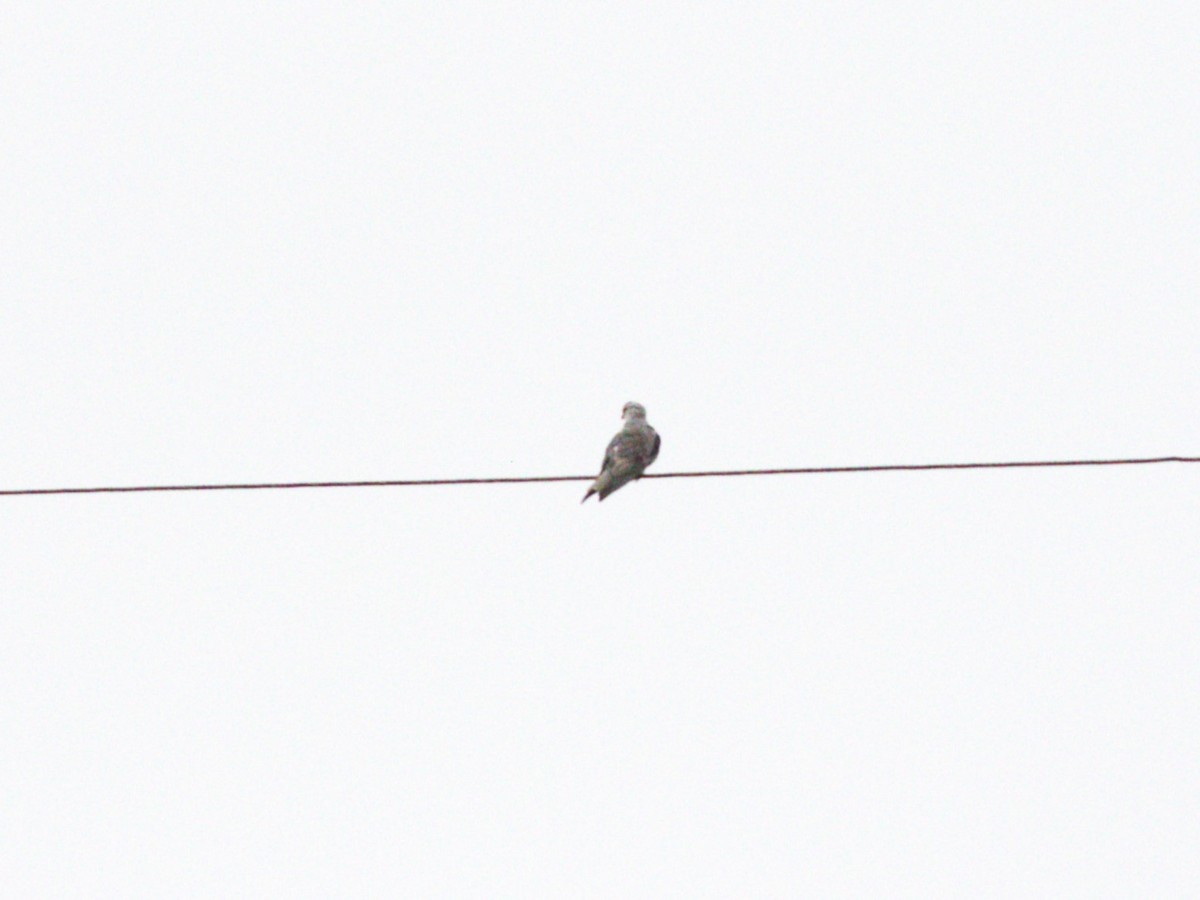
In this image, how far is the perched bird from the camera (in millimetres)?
12164

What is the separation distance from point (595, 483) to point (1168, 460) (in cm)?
422

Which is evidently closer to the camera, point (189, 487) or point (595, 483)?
point (189, 487)

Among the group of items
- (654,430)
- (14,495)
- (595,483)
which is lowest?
(14,495)

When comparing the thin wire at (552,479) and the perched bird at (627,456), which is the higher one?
the perched bird at (627,456)

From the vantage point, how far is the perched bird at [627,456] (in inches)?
479

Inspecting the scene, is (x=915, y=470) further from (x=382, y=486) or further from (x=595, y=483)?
(x=595, y=483)

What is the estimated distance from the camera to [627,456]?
41.7 ft

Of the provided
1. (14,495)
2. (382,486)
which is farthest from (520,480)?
(14,495)

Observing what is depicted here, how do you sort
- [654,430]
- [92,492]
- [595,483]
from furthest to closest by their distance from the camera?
1. [654,430]
2. [595,483]
3. [92,492]

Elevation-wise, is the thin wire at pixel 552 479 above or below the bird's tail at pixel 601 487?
below

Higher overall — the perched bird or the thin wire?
the perched bird

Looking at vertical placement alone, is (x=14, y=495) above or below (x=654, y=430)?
below

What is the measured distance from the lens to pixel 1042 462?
888 cm

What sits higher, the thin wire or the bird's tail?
the bird's tail
